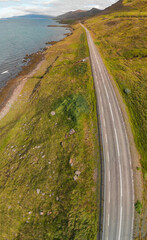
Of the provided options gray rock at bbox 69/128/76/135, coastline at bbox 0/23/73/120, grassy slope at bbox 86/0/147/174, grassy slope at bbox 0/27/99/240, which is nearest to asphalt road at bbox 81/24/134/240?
grassy slope at bbox 0/27/99/240

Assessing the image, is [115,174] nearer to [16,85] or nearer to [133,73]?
[133,73]

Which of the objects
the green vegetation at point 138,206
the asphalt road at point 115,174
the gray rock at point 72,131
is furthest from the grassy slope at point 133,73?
the gray rock at point 72,131

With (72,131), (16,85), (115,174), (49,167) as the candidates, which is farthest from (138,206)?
(16,85)

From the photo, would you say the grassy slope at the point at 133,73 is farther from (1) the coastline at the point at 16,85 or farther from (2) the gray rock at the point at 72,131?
(1) the coastline at the point at 16,85

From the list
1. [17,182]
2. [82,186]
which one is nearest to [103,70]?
[82,186]

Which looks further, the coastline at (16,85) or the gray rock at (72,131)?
the coastline at (16,85)

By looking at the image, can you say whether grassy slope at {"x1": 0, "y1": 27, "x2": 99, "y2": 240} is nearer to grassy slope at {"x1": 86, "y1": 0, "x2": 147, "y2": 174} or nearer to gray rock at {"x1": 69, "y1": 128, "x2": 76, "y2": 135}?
gray rock at {"x1": 69, "y1": 128, "x2": 76, "y2": 135}
